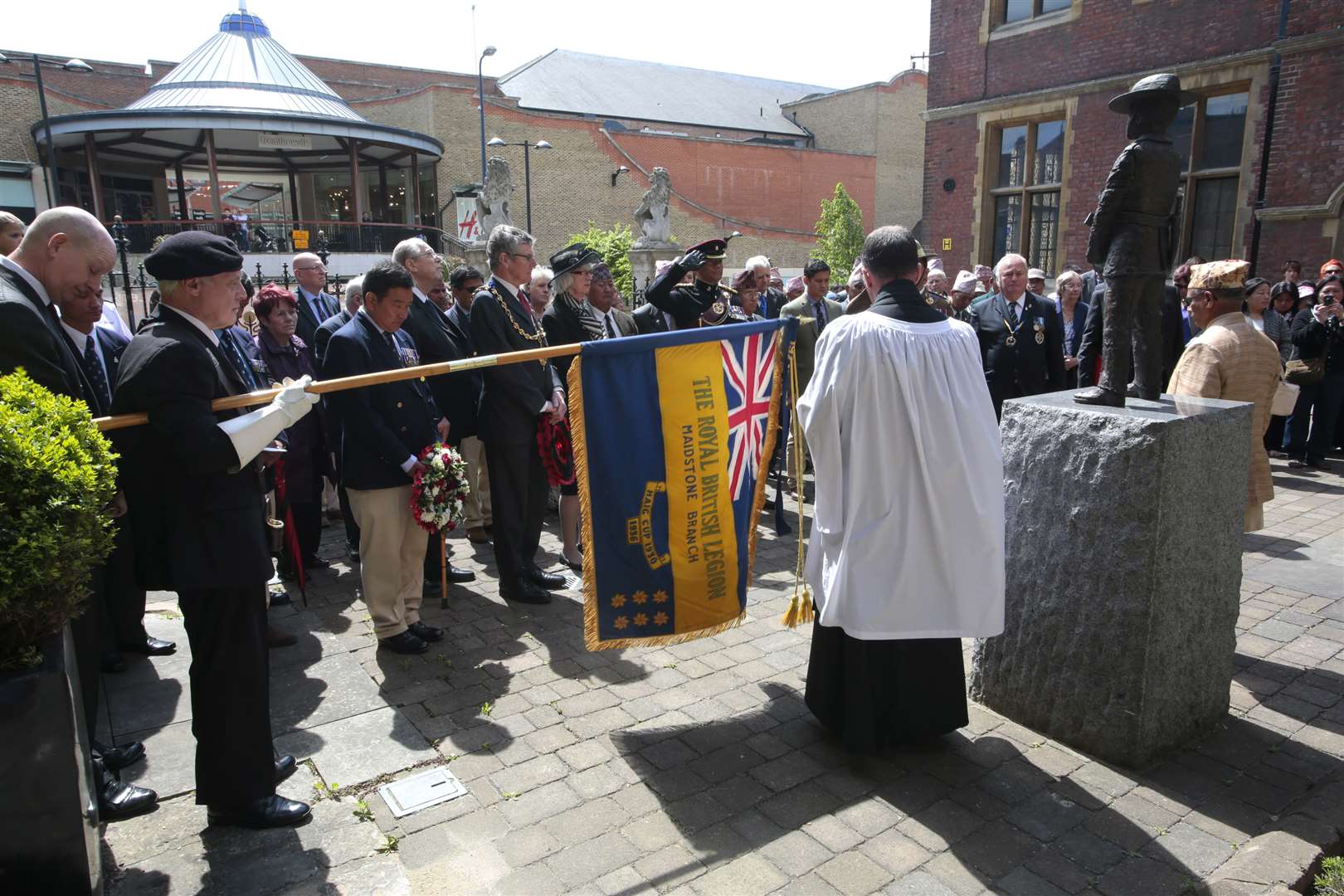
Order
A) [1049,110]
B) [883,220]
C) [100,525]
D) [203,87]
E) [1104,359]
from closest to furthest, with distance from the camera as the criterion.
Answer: [100,525] < [1104,359] < [1049,110] < [203,87] < [883,220]

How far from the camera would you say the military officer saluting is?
559cm

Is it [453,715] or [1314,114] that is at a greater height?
[1314,114]

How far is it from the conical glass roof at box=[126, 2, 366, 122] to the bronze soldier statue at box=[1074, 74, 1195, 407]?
29528 mm

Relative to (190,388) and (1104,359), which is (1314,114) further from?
(190,388)

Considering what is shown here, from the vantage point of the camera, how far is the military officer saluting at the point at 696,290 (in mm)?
5590

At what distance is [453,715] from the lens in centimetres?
402

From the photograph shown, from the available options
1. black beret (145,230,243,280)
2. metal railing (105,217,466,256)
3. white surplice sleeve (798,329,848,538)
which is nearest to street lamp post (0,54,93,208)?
metal railing (105,217,466,256)

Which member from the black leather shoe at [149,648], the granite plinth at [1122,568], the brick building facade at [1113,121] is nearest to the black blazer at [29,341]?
the black leather shoe at [149,648]

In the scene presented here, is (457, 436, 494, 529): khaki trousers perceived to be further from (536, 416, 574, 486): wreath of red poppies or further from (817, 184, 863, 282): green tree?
(817, 184, 863, 282): green tree

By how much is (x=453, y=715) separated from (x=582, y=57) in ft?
174

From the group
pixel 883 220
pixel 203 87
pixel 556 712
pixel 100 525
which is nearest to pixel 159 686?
pixel 556 712

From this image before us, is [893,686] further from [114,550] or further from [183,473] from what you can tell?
[114,550]

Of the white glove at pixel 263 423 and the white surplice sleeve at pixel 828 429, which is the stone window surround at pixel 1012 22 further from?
the white glove at pixel 263 423

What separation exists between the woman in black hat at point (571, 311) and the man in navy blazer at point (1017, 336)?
11.2 feet
